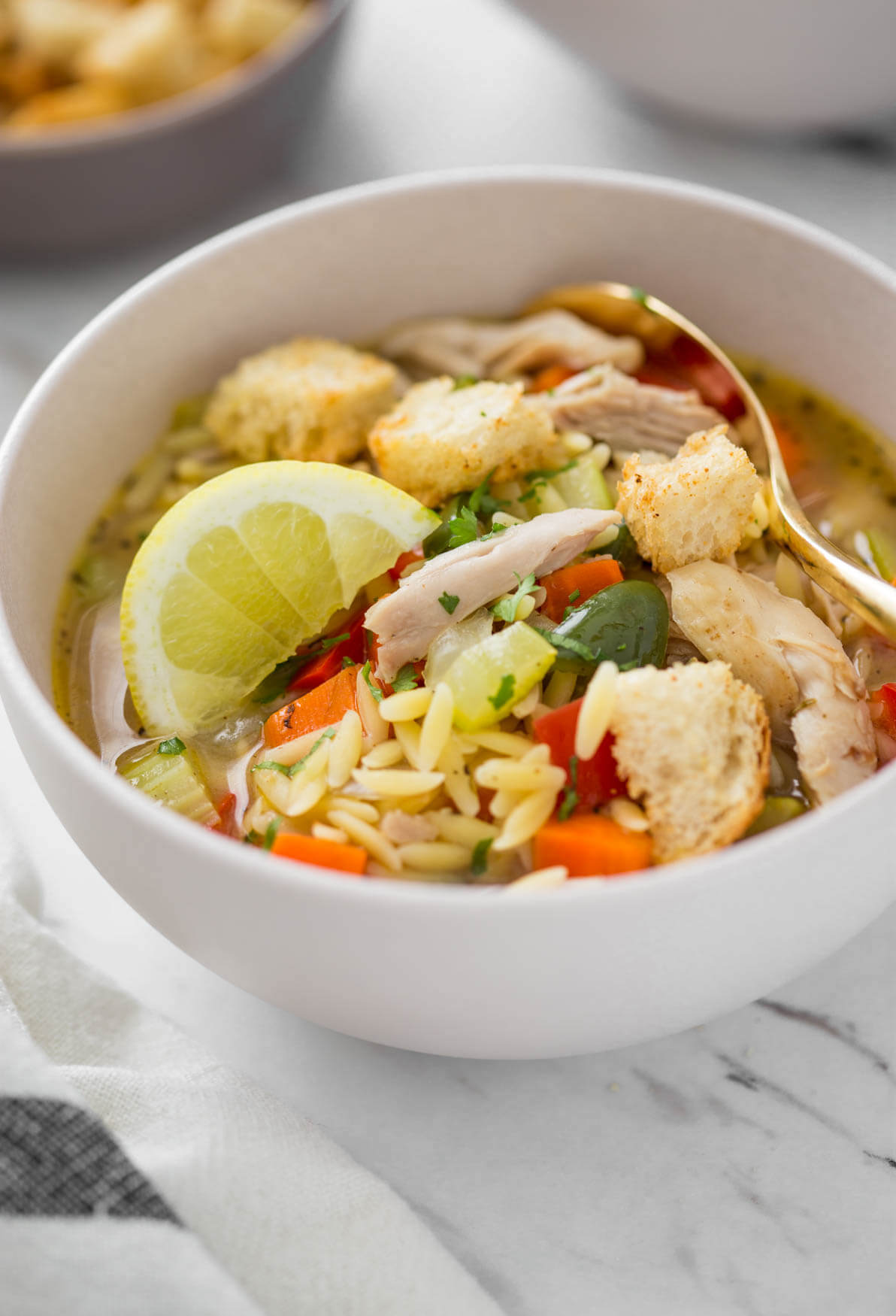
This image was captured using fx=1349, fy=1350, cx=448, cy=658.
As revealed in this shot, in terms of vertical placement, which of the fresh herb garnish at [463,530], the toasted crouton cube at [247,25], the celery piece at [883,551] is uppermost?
the toasted crouton cube at [247,25]

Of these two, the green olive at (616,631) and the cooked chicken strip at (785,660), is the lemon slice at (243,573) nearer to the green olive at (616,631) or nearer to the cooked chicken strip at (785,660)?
the green olive at (616,631)

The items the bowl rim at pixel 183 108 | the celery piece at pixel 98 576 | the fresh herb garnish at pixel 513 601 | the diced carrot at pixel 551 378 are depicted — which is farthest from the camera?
the bowl rim at pixel 183 108

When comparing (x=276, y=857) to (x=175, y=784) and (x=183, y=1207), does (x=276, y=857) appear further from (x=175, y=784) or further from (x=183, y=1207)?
(x=183, y=1207)

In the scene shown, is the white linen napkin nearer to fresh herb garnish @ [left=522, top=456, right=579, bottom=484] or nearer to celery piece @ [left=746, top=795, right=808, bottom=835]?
celery piece @ [left=746, top=795, right=808, bottom=835]

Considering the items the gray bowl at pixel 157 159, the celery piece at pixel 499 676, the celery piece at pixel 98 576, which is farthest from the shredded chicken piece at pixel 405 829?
the gray bowl at pixel 157 159

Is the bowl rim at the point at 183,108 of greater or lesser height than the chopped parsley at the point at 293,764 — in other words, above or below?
above

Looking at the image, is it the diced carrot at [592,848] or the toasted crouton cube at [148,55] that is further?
the toasted crouton cube at [148,55]

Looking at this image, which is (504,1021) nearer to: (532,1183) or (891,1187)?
(532,1183)

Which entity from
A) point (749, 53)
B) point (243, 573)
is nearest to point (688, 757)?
point (243, 573)
